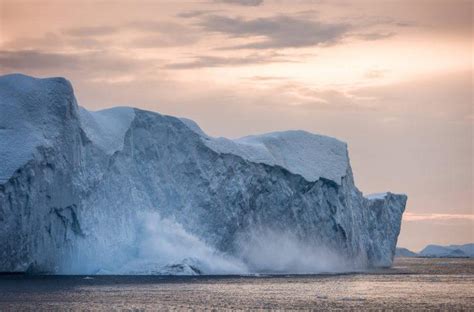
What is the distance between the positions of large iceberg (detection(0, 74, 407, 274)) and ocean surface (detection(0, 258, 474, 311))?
199 cm

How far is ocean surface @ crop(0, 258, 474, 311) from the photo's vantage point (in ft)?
119

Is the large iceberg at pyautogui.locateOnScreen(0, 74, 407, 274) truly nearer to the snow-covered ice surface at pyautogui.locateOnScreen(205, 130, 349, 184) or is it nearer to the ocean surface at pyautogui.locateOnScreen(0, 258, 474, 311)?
the snow-covered ice surface at pyautogui.locateOnScreen(205, 130, 349, 184)

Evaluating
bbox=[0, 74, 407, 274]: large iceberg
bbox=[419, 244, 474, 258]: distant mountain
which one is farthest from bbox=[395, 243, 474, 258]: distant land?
bbox=[0, 74, 407, 274]: large iceberg

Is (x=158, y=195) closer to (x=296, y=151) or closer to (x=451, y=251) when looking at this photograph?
(x=296, y=151)

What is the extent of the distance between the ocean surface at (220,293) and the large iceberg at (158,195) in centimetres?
199

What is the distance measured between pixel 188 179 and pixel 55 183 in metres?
11.1

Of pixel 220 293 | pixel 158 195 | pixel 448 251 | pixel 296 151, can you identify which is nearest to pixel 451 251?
pixel 448 251

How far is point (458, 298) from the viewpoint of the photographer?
4300 cm

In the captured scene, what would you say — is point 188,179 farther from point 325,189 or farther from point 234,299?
point 234,299

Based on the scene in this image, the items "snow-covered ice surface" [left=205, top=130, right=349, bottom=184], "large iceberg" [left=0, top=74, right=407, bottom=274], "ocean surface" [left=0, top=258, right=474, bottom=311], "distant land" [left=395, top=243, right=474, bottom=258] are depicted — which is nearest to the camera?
"ocean surface" [left=0, top=258, right=474, bottom=311]

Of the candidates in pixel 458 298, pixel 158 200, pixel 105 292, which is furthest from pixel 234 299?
pixel 158 200

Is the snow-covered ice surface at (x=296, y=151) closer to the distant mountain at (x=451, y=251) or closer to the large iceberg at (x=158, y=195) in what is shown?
the large iceberg at (x=158, y=195)

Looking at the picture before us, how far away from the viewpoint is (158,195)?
182 feet

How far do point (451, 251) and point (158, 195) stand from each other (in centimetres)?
11779
